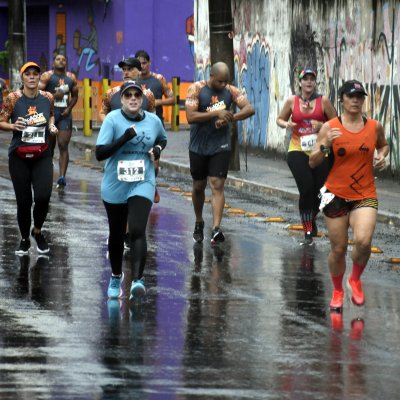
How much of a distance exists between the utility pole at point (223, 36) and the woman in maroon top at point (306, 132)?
8.24m

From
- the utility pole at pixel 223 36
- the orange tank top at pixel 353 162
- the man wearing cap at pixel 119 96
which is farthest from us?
the utility pole at pixel 223 36

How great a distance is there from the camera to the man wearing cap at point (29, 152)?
44.7ft

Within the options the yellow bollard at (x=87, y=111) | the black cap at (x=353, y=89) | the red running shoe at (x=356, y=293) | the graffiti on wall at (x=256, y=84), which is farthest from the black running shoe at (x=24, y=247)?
the yellow bollard at (x=87, y=111)

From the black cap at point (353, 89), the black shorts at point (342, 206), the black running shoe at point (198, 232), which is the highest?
the black cap at point (353, 89)

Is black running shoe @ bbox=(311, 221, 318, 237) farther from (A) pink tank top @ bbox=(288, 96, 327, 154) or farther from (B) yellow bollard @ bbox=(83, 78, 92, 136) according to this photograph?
(B) yellow bollard @ bbox=(83, 78, 92, 136)

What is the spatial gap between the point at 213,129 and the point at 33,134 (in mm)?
2133

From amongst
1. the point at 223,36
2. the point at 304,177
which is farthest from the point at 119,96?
the point at 223,36

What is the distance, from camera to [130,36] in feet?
128

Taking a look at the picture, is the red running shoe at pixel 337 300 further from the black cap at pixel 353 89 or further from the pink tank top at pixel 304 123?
the pink tank top at pixel 304 123

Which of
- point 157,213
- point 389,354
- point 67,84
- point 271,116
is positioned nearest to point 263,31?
point 271,116

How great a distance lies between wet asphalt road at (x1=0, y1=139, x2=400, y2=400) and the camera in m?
8.05

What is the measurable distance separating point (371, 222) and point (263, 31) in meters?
17.2

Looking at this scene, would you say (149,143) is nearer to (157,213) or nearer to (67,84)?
(157,213)

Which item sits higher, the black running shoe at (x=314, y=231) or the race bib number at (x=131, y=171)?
the race bib number at (x=131, y=171)
